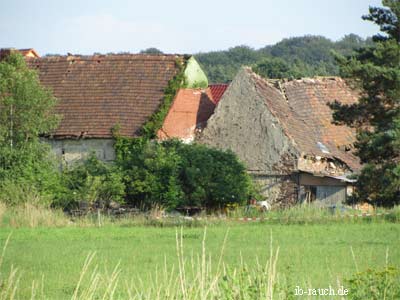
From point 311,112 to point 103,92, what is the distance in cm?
950

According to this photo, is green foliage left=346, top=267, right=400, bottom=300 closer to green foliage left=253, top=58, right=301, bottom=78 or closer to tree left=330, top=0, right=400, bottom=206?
tree left=330, top=0, right=400, bottom=206

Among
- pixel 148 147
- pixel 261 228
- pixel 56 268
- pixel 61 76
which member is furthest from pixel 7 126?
pixel 56 268

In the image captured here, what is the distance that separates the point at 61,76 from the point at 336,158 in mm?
12349

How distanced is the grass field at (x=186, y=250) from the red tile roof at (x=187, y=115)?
14258 millimetres

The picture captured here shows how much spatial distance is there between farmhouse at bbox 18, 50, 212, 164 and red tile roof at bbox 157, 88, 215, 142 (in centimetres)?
42

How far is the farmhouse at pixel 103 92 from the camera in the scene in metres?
39.4

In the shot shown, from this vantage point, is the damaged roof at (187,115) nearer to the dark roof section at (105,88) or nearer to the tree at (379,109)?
the dark roof section at (105,88)

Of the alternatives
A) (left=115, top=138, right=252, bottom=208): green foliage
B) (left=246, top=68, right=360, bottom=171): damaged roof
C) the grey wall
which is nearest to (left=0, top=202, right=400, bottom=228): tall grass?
(left=115, top=138, right=252, bottom=208): green foliage

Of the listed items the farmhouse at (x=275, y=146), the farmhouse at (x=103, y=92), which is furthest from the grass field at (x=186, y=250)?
the farmhouse at (x=103, y=92)

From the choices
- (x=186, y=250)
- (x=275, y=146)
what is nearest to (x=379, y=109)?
(x=275, y=146)

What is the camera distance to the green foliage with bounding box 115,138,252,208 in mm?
33375

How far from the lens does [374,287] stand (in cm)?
927

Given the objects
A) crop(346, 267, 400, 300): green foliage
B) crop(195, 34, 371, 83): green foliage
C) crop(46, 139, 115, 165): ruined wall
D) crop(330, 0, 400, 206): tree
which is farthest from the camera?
crop(195, 34, 371, 83): green foliage

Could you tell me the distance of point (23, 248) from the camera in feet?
66.1
